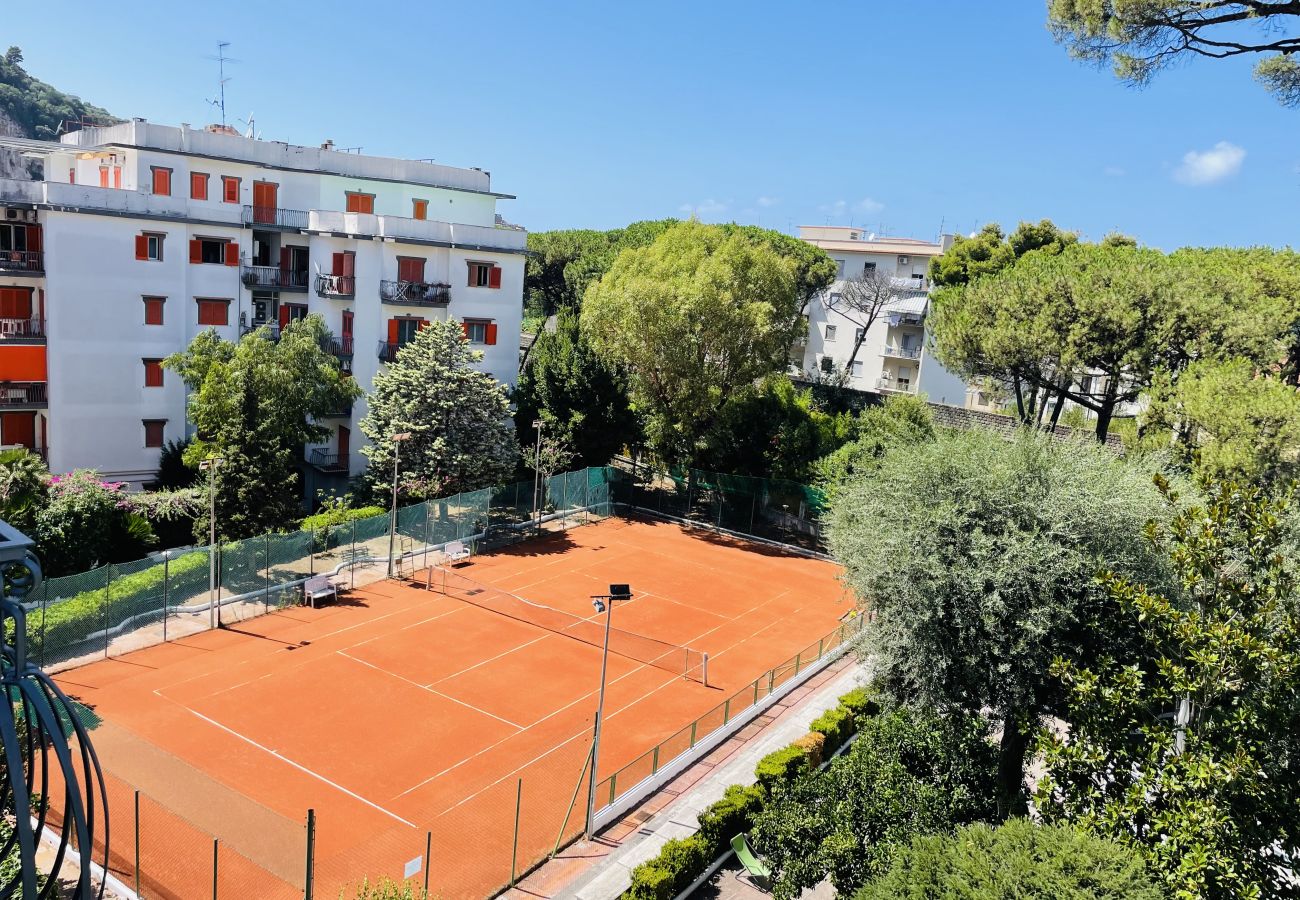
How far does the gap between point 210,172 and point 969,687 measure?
116 ft

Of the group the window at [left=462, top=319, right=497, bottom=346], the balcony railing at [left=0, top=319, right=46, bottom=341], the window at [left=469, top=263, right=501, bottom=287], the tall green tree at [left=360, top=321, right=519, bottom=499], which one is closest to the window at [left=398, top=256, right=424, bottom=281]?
the window at [left=469, top=263, right=501, bottom=287]

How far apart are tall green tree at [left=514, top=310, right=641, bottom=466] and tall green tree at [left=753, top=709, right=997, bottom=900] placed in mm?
23448

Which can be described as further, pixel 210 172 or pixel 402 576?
pixel 210 172

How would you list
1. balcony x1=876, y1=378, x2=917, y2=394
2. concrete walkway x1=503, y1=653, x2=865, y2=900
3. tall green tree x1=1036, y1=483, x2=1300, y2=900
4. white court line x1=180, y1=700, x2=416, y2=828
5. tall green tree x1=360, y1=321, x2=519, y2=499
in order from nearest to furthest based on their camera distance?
tall green tree x1=1036, y1=483, x2=1300, y2=900
concrete walkway x1=503, y1=653, x2=865, y2=900
white court line x1=180, y1=700, x2=416, y2=828
tall green tree x1=360, y1=321, x2=519, y2=499
balcony x1=876, y1=378, x2=917, y2=394

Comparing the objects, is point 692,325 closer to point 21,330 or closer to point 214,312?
point 214,312

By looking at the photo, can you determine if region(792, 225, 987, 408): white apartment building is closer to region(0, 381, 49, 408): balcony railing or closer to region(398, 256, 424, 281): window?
region(398, 256, 424, 281): window

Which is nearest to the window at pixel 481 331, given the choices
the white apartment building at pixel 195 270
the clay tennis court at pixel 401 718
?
the white apartment building at pixel 195 270

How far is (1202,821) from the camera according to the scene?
37.1ft

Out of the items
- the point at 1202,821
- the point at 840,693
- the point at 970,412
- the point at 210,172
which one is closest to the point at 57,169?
the point at 210,172

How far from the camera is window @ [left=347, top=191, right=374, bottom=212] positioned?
4116 centimetres

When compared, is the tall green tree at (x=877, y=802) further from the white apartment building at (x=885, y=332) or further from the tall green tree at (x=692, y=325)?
the white apartment building at (x=885, y=332)

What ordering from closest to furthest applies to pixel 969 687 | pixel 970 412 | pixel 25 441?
pixel 969 687, pixel 25 441, pixel 970 412

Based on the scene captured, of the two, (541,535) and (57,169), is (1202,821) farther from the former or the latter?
(57,169)

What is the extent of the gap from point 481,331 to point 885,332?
1233 inches
